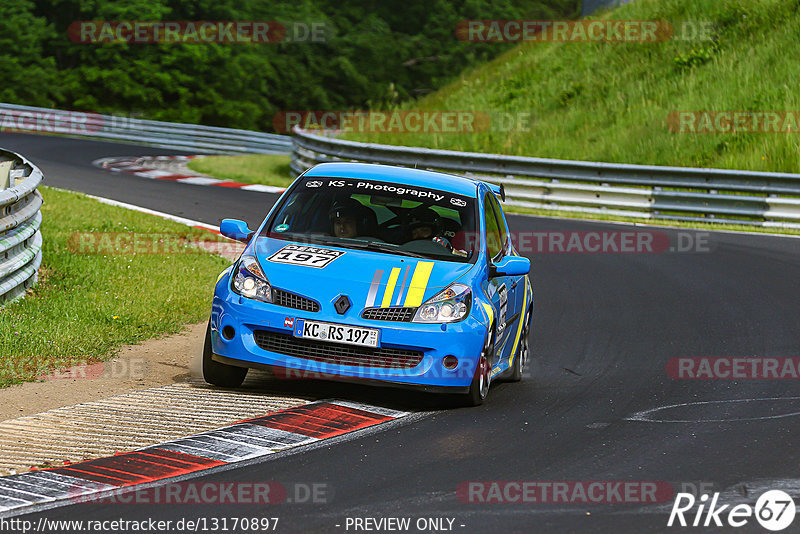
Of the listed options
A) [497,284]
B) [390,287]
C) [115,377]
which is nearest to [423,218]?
[497,284]

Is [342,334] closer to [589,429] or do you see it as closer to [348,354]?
[348,354]

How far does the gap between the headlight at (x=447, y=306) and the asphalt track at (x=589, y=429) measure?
0.63 m

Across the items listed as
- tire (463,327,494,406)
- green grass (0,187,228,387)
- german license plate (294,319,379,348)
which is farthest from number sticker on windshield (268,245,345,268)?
green grass (0,187,228,387)

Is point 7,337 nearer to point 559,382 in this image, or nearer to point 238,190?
point 559,382

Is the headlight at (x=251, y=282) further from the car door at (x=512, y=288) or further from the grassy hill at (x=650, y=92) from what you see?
the grassy hill at (x=650, y=92)

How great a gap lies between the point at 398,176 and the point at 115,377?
2.60m

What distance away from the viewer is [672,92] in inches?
1104

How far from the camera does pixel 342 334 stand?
741cm

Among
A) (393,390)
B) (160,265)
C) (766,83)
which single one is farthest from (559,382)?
(766,83)

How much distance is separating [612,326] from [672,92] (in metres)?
17.8

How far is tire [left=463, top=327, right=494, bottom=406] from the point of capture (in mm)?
7719

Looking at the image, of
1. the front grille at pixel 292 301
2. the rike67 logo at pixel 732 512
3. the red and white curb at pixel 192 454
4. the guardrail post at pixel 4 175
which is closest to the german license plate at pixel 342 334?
the front grille at pixel 292 301

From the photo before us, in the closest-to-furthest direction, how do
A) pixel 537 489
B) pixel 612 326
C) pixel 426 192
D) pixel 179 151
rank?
1. pixel 537 489
2. pixel 426 192
3. pixel 612 326
4. pixel 179 151

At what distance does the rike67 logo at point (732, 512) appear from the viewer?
5316 mm
